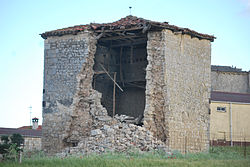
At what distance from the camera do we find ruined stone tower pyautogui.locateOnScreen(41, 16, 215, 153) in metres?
21.2

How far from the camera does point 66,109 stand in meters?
22.4

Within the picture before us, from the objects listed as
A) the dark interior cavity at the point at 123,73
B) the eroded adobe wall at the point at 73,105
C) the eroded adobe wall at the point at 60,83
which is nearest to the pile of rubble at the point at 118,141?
the eroded adobe wall at the point at 73,105

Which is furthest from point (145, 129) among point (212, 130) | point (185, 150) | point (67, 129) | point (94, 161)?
point (212, 130)

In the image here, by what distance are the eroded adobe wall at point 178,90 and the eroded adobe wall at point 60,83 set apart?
3.39 m

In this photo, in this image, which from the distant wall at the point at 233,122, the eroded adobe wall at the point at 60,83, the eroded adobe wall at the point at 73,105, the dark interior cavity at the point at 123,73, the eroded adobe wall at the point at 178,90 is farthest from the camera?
the distant wall at the point at 233,122

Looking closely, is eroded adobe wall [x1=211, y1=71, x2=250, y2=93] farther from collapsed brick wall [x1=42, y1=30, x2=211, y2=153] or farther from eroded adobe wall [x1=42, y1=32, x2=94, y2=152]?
eroded adobe wall [x1=42, y1=32, x2=94, y2=152]

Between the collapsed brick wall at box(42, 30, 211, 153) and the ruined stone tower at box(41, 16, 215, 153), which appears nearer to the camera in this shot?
the collapsed brick wall at box(42, 30, 211, 153)

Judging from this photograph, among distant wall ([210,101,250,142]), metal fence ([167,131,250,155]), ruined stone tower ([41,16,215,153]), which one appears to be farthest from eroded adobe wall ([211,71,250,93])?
metal fence ([167,131,250,155])

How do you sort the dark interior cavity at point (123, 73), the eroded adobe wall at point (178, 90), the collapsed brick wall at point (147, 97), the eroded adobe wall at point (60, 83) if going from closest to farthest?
1. the collapsed brick wall at point (147, 97)
2. the eroded adobe wall at point (178, 90)
3. the eroded adobe wall at point (60, 83)
4. the dark interior cavity at point (123, 73)

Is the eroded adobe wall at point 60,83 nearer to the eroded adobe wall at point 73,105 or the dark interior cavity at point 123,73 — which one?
the eroded adobe wall at point 73,105

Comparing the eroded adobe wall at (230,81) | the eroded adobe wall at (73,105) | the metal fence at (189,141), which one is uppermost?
the eroded adobe wall at (230,81)

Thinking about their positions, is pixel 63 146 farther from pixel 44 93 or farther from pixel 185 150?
pixel 185 150

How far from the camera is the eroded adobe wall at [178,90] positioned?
69.6ft

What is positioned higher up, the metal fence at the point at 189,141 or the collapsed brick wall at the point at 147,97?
the collapsed brick wall at the point at 147,97
